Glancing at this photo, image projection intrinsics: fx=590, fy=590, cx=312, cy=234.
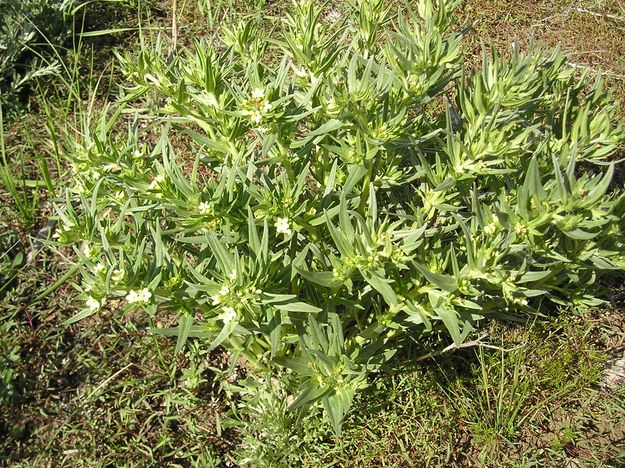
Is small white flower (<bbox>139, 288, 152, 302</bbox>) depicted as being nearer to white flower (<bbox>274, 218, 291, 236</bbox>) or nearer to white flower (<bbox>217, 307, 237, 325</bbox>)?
white flower (<bbox>217, 307, 237, 325</bbox>)

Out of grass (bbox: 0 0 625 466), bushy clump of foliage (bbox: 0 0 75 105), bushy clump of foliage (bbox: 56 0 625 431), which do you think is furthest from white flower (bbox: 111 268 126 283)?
bushy clump of foliage (bbox: 0 0 75 105)

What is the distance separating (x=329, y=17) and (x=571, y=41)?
2.21 m

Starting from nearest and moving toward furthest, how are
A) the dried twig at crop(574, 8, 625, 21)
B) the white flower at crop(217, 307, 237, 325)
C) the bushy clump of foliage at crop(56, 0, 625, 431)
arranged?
the white flower at crop(217, 307, 237, 325), the bushy clump of foliage at crop(56, 0, 625, 431), the dried twig at crop(574, 8, 625, 21)

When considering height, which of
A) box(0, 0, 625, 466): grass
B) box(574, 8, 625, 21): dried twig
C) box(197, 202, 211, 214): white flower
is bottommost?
box(0, 0, 625, 466): grass

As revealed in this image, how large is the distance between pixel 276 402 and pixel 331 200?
1.25 metres

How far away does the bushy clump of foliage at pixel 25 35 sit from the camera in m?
4.80

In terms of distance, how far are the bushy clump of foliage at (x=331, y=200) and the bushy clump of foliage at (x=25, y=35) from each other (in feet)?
7.97

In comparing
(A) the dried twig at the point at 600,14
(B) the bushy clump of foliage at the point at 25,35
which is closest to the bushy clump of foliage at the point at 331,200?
(B) the bushy clump of foliage at the point at 25,35

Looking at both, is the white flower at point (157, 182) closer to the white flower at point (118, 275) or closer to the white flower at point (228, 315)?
the white flower at point (118, 275)

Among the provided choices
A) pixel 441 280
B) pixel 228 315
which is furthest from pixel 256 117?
pixel 441 280

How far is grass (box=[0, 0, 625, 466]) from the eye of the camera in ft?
11.0

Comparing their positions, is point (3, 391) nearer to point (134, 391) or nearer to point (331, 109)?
point (134, 391)

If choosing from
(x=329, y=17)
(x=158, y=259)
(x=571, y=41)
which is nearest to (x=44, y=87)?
(x=329, y=17)

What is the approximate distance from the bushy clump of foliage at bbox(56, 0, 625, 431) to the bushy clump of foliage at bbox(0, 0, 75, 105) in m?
2.43
